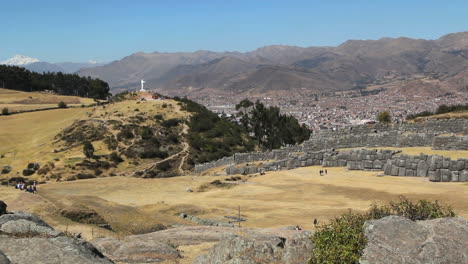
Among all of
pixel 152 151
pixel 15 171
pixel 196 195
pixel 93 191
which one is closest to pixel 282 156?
pixel 196 195

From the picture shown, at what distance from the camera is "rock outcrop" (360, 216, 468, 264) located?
10281mm

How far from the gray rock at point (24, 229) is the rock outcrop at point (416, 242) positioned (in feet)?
27.3

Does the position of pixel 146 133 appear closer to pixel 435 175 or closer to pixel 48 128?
pixel 48 128

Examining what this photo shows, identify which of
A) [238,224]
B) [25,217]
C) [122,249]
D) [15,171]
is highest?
[25,217]

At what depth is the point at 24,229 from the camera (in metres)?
13.0

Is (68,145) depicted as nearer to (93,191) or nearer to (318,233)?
(93,191)

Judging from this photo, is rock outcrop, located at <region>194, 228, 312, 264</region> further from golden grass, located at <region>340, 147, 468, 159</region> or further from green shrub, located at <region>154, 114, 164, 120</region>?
green shrub, located at <region>154, 114, 164, 120</region>

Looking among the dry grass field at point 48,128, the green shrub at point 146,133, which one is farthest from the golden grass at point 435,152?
the green shrub at point 146,133

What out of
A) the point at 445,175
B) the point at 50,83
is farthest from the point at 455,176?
the point at 50,83

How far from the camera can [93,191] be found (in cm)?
4203

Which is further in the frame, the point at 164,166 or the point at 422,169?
the point at 164,166

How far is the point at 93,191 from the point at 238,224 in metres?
20.2

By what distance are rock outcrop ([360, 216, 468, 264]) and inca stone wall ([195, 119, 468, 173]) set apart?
103ft

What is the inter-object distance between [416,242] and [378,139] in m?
40.3
